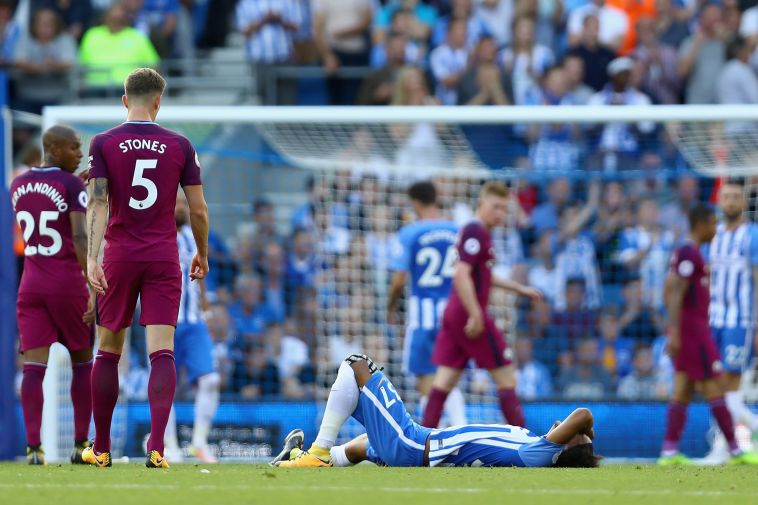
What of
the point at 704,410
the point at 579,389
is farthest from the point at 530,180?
the point at 704,410

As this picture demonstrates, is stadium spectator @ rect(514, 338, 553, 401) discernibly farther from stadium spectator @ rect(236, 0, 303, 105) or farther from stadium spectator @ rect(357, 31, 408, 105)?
stadium spectator @ rect(236, 0, 303, 105)

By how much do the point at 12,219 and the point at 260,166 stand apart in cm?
548

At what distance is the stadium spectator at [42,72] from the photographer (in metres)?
17.6

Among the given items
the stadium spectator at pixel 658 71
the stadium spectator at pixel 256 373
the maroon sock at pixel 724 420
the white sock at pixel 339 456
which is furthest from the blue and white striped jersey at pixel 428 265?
the stadium spectator at pixel 658 71

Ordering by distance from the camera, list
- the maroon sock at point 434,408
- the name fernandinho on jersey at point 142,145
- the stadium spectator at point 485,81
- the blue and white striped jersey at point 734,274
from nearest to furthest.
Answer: the name fernandinho on jersey at point 142,145
the maroon sock at point 434,408
the blue and white striped jersey at point 734,274
the stadium spectator at point 485,81

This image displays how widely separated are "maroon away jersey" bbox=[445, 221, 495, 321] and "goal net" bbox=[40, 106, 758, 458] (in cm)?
296

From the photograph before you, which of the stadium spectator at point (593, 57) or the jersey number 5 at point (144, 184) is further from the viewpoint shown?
the stadium spectator at point (593, 57)

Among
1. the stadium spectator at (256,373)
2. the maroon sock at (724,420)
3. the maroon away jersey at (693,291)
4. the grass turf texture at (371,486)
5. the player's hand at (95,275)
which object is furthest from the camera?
the stadium spectator at (256,373)

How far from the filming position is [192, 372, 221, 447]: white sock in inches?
459

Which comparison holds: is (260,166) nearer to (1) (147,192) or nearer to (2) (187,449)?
(2) (187,449)

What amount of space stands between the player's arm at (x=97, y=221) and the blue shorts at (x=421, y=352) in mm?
4718

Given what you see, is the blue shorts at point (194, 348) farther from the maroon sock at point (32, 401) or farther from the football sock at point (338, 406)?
the football sock at point (338, 406)

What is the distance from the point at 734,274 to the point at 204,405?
4543mm

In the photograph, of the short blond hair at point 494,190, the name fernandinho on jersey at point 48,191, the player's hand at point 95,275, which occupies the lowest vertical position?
the player's hand at point 95,275
